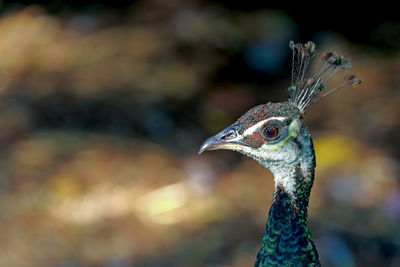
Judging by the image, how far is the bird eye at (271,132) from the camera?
1.67 metres

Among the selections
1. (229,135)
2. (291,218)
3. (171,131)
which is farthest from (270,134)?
(171,131)

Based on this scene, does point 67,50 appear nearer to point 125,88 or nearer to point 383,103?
point 125,88

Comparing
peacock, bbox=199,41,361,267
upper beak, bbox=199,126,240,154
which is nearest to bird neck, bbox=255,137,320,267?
peacock, bbox=199,41,361,267

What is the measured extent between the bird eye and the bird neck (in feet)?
0.25

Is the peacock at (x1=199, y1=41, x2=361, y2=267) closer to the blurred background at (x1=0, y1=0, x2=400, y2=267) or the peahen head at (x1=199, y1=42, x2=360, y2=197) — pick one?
the peahen head at (x1=199, y1=42, x2=360, y2=197)

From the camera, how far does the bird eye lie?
167 cm

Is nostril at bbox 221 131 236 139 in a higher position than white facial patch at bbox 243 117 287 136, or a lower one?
higher

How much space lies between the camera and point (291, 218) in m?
1.70

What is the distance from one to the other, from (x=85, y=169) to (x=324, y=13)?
2038mm

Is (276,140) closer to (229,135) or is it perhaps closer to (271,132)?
(271,132)

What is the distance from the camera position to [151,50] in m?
4.21

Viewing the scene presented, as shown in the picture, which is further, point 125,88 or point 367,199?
point 125,88

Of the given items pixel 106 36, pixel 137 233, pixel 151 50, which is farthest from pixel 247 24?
pixel 137 233

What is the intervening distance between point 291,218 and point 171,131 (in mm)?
2018
